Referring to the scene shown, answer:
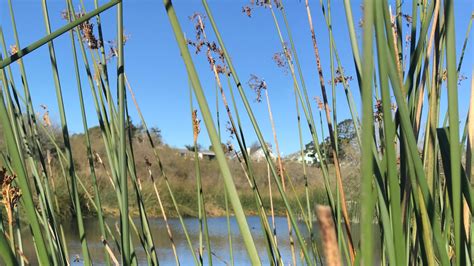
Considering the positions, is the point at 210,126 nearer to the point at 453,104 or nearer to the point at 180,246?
the point at 453,104

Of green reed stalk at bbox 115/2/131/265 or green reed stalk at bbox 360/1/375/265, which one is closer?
green reed stalk at bbox 360/1/375/265

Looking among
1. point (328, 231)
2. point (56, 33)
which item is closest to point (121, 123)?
point (56, 33)

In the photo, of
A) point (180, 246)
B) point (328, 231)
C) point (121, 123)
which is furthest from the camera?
point (180, 246)

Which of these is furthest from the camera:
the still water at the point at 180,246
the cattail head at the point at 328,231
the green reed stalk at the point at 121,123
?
the still water at the point at 180,246

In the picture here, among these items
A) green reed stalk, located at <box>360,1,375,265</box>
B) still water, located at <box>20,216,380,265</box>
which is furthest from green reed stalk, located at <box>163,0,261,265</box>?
still water, located at <box>20,216,380,265</box>

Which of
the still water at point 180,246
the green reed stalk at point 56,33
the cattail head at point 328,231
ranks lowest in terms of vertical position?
the still water at point 180,246

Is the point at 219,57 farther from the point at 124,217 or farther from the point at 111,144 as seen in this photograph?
the point at 124,217

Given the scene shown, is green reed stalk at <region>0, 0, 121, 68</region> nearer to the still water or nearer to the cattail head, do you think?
the cattail head

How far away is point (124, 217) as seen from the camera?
319 millimetres

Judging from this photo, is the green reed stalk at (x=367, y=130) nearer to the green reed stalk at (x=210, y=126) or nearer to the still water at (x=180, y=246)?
the green reed stalk at (x=210, y=126)

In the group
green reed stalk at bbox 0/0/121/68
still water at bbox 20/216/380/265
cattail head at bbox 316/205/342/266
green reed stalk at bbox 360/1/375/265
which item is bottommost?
still water at bbox 20/216/380/265

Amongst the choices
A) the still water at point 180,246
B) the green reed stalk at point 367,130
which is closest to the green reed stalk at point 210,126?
the green reed stalk at point 367,130

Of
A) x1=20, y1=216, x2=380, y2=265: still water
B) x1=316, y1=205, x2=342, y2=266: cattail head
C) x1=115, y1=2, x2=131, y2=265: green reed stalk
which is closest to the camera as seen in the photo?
x1=316, y1=205, x2=342, y2=266: cattail head

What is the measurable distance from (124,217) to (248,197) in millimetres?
6463
